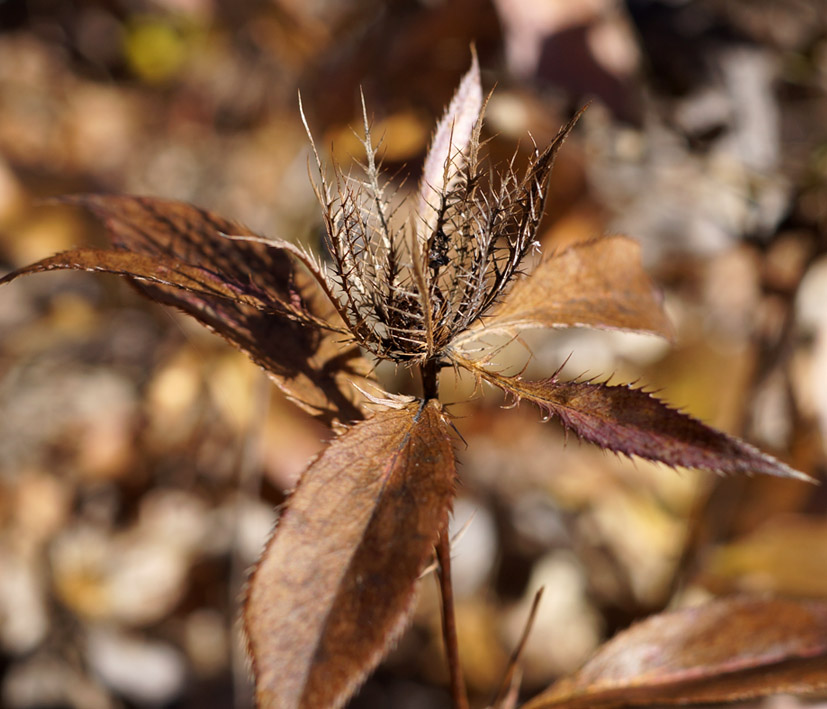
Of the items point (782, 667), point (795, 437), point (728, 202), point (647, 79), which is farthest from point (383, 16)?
point (782, 667)

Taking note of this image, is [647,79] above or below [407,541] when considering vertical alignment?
above

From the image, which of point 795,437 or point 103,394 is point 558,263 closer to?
point 795,437

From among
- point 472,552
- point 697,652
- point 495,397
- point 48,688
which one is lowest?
point 697,652

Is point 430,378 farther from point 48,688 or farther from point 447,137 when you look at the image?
point 48,688

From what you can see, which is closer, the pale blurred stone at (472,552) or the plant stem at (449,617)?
the plant stem at (449,617)

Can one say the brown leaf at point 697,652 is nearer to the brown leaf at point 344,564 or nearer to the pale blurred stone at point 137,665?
the brown leaf at point 344,564

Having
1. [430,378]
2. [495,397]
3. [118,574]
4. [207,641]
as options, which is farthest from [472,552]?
[430,378]

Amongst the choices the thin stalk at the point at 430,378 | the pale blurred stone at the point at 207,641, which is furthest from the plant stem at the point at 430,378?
the pale blurred stone at the point at 207,641
